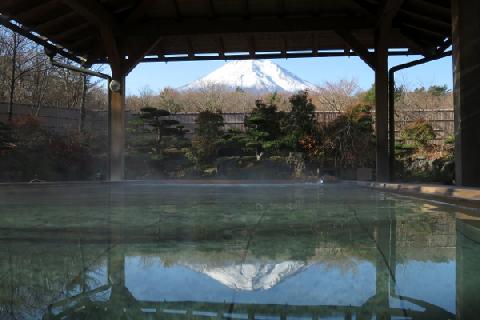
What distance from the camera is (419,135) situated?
11.4 meters

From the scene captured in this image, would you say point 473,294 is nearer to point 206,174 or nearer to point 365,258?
point 365,258

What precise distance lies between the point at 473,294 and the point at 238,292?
2.27 ft

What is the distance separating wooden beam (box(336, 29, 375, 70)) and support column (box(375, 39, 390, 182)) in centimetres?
12

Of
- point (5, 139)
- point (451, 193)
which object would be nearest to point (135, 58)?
point (5, 139)

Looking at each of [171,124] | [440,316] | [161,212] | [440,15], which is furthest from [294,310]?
[171,124]

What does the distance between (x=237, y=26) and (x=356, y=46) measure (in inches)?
87.2

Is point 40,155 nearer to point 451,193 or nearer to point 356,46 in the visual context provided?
point 356,46

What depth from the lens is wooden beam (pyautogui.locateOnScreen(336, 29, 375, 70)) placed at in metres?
7.94

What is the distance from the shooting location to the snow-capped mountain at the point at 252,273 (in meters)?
1.42

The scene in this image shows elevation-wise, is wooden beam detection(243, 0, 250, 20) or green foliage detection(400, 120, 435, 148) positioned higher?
wooden beam detection(243, 0, 250, 20)

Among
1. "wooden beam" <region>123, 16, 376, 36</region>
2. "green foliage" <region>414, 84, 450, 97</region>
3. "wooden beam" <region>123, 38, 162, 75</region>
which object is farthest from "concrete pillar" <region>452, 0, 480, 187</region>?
"green foliage" <region>414, 84, 450, 97</region>

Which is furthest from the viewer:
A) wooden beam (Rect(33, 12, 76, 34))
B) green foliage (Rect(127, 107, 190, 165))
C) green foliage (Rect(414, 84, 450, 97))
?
green foliage (Rect(414, 84, 450, 97))

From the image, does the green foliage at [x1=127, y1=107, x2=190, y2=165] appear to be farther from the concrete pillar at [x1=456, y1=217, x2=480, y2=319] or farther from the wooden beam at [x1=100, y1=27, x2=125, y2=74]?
the concrete pillar at [x1=456, y1=217, x2=480, y2=319]

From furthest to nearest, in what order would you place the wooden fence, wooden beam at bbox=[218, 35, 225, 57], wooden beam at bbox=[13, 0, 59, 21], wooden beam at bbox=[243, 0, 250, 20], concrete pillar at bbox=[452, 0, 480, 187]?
the wooden fence < wooden beam at bbox=[218, 35, 225, 57] < wooden beam at bbox=[243, 0, 250, 20] < wooden beam at bbox=[13, 0, 59, 21] < concrete pillar at bbox=[452, 0, 480, 187]
